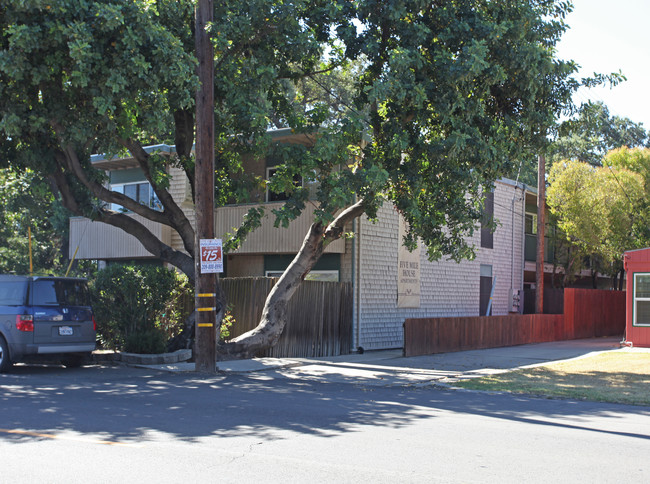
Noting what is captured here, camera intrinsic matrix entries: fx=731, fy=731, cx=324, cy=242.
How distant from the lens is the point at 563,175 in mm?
29828

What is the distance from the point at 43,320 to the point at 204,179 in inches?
161

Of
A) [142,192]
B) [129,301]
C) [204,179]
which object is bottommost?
[129,301]

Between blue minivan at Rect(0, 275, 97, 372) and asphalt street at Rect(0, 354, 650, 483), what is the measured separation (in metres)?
1.02

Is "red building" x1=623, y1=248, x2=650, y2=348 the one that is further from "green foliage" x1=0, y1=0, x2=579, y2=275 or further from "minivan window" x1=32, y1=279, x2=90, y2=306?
"minivan window" x1=32, y1=279, x2=90, y2=306

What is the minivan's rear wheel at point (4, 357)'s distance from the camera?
13.8 meters

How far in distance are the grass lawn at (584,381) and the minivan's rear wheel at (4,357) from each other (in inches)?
334

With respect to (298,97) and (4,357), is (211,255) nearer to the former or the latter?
(4,357)

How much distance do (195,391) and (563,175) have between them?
22.2 meters

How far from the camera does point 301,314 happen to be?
733 inches

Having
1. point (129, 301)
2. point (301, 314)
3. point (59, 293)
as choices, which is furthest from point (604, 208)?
point (59, 293)

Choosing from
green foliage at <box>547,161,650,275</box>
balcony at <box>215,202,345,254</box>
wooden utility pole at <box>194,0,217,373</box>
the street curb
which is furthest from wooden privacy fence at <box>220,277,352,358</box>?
green foliage at <box>547,161,650,275</box>

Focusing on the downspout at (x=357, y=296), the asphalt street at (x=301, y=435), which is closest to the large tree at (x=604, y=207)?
the downspout at (x=357, y=296)

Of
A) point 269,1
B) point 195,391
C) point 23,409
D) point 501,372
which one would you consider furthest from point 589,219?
point 23,409

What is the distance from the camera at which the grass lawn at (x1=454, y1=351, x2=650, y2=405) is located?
12.6 metres
